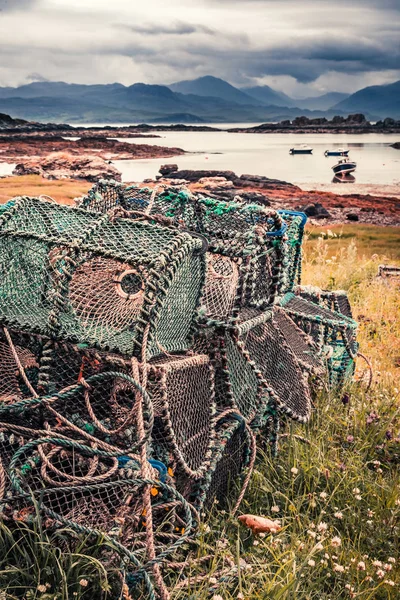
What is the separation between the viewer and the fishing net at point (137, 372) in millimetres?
2225

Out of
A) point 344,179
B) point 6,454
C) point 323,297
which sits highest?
point 323,297

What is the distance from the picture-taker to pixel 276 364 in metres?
3.30

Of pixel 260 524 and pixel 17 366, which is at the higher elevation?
pixel 17 366

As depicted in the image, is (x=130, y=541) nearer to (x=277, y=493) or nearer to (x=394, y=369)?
(x=277, y=493)

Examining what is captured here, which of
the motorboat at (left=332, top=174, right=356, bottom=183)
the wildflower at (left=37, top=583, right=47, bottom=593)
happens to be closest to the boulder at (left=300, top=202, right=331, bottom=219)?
the wildflower at (left=37, top=583, right=47, bottom=593)

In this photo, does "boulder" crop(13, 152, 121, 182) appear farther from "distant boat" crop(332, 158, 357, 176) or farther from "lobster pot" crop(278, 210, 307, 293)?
"distant boat" crop(332, 158, 357, 176)

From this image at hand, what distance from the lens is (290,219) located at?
13.8 feet

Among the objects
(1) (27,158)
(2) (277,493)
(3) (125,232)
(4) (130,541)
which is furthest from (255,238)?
(1) (27,158)

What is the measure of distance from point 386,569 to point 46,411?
1.45 m

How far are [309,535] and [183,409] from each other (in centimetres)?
73

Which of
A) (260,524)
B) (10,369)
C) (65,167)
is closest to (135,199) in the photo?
(10,369)

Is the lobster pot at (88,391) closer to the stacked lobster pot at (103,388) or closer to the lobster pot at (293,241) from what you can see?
the stacked lobster pot at (103,388)

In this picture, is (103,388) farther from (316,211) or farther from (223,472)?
(316,211)

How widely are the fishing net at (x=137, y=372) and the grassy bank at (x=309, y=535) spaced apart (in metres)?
0.10
